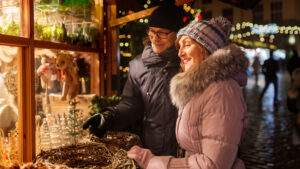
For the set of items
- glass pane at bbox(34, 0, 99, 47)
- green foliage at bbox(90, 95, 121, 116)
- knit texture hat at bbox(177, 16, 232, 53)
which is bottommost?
green foliage at bbox(90, 95, 121, 116)

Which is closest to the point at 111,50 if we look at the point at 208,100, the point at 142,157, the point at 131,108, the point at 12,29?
the point at 131,108

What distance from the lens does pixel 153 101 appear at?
284cm

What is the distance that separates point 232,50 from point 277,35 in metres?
2.65

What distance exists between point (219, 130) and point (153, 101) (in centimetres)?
102

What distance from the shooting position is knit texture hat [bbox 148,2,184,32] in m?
2.75

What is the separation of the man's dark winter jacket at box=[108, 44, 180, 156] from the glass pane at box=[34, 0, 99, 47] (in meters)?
1.01

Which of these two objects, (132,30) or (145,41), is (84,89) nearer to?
(132,30)

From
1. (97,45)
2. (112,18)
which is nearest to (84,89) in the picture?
(97,45)

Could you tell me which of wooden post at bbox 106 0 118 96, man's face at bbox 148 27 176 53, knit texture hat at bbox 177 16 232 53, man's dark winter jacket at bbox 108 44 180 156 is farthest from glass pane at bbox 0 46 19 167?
knit texture hat at bbox 177 16 232 53

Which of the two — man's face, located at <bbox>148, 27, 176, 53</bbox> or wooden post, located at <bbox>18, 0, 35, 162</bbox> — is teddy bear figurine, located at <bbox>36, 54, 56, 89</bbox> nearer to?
wooden post, located at <bbox>18, 0, 35, 162</bbox>

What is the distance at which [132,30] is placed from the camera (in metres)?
3.75

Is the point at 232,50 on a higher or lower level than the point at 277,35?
lower

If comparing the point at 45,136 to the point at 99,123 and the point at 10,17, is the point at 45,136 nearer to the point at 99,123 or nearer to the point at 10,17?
the point at 99,123

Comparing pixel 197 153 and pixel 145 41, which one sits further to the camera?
pixel 145 41
